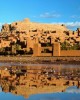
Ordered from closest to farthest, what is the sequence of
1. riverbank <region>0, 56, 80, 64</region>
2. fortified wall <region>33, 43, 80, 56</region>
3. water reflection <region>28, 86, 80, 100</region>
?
water reflection <region>28, 86, 80, 100</region> < riverbank <region>0, 56, 80, 64</region> < fortified wall <region>33, 43, 80, 56</region>

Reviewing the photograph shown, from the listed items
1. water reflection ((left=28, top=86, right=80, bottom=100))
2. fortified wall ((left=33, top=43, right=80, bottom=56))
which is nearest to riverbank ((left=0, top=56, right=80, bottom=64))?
fortified wall ((left=33, top=43, right=80, bottom=56))

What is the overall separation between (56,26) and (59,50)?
11119cm

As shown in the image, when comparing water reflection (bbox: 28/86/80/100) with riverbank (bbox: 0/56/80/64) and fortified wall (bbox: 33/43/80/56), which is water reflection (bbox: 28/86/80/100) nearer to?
riverbank (bbox: 0/56/80/64)

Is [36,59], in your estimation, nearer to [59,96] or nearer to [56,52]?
[56,52]

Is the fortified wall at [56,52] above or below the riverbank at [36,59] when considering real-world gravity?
above

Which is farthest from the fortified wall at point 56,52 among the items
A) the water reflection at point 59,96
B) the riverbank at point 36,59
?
the water reflection at point 59,96

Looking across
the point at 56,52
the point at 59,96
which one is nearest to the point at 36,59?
the point at 56,52

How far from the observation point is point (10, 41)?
94.2 metres

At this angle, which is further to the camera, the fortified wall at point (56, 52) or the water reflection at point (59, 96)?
the fortified wall at point (56, 52)

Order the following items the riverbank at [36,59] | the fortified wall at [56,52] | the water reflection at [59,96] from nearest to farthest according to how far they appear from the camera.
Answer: the water reflection at [59,96], the riverbank at [36,59], the fortified wall at [56,52]

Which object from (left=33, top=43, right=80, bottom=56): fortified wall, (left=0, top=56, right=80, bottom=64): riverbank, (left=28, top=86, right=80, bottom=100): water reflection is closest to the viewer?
(left=28, top=86, right=80, bottom=100): water reflection

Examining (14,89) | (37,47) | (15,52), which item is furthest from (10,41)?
(14,89)

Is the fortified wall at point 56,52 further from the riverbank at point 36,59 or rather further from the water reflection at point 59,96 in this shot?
the water reflection at point 59,96

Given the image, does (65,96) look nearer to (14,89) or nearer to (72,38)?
(14,89)
